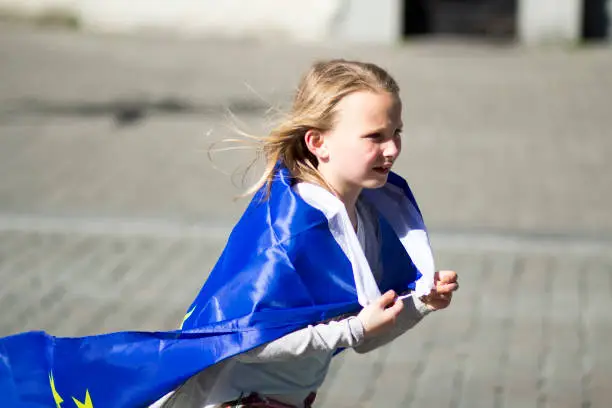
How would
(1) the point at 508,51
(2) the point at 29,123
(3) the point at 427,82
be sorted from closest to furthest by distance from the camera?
(2) the point at 29,123, (3) the point at 427,82, (1) the point at 508,51

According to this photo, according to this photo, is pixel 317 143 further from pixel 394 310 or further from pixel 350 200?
pixel 394 310

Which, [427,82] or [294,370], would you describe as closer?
[294,370]

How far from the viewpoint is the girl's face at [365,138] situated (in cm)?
307

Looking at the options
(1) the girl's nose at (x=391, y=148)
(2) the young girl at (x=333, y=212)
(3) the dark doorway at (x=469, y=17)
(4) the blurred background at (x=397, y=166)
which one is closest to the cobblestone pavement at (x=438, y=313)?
(4) the blurred background at (x=397, y=166)

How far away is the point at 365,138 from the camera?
10.1 ft

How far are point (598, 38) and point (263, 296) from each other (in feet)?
47.0

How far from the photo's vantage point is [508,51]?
15789 mm

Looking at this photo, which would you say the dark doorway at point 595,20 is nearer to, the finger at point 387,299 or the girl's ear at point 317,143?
the girl's ear at point 317,143

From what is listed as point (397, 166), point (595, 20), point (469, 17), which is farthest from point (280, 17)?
point (397, 166)

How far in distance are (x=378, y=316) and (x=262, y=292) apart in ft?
0.98

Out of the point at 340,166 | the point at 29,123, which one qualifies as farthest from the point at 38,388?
the point at 29,123

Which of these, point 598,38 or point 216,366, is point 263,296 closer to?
point 216,366

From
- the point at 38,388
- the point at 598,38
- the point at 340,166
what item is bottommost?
the point at 598,38

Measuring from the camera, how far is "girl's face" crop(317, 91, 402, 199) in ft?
10.1
